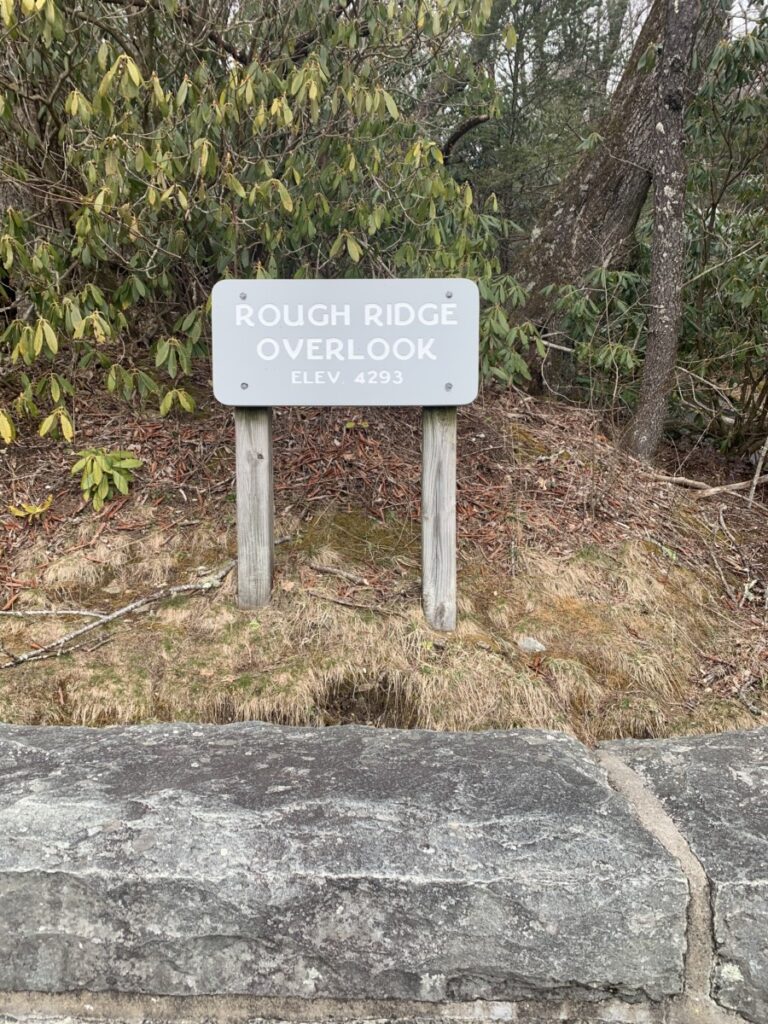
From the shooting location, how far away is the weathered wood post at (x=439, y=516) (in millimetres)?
3250

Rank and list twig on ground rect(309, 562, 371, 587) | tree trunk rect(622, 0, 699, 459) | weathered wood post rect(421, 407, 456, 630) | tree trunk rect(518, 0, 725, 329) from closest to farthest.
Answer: weathered wood post rect(421, 407, 456, 630) → twig on ground rect(309, 562, 371, 587) → tree trunk rect(622, 0, 699, 459) → tree trunk rect(518, 0, 725, 329)

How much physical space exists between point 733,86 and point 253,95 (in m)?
3.72

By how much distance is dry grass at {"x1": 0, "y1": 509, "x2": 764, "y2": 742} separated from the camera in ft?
10.0

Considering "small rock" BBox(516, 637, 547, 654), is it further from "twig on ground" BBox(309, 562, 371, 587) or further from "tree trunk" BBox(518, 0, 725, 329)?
"tree trunk" BBox(518, 0, 725, 329)

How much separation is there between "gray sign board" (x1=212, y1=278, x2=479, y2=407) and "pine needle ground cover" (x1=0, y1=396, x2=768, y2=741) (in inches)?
37.2

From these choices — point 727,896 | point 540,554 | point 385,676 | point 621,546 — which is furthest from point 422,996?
point 621,546

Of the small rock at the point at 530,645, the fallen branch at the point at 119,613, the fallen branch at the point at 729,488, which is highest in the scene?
the fallen branch at the point at 729,488

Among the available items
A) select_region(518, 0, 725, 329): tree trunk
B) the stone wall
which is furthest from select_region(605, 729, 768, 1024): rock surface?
select_region(518, 0, 725, 329): tree trunk

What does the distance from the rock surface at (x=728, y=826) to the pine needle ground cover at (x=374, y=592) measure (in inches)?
32.0

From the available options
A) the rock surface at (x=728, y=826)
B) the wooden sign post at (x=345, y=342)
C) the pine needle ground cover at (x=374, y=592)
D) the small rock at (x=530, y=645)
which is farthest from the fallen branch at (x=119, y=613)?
the rock surface at (x=728, y=826)

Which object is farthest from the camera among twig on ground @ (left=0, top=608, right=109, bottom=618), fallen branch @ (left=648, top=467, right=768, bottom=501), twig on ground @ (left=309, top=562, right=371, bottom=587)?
fallen branch @ (left=648, top=467, right=768, bottom=501)

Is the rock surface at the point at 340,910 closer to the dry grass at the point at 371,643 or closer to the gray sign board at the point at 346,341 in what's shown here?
the dry grass at the point at 371,643

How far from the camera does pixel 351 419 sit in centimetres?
470

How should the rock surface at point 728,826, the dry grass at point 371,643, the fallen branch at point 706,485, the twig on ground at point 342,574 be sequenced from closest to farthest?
the rock surface at point 728,826, the dry grass at point 371,643, the twig on ground at point 342,574, the fallen branch at point 706,485
